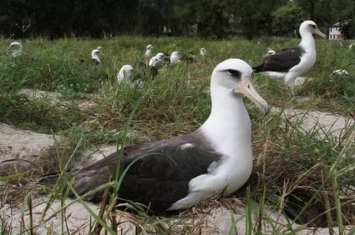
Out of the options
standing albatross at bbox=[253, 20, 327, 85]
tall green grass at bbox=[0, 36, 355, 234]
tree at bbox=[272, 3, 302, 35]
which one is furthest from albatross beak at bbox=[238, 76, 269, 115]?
tree at bbox=[272, 3, 302, 35]

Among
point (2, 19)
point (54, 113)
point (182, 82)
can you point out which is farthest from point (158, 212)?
point (2, 19)

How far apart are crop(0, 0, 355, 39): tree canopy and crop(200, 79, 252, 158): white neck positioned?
53.3 ft

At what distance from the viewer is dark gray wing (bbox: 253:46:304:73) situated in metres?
6.86

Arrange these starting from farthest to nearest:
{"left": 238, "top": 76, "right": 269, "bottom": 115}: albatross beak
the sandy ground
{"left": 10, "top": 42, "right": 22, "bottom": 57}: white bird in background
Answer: {"left": 10, "top": 42, "right": 22, "bottom": 57}: white bird in background, {"left": 238, "top": 76, "right": 269, "bottom": 115}: albatross beak, the sandy ground

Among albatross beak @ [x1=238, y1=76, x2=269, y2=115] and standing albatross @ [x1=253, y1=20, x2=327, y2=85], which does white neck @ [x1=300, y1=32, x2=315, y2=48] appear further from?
albatross beak @ [x1=238, y1=76, x2=269, y2=115]

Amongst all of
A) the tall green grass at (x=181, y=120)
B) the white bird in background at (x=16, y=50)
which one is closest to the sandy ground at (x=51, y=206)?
the tall green grass at (x=181, y=120)

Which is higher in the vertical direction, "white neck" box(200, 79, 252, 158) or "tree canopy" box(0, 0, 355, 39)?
"white neck" box(200, 79, 252, 158)

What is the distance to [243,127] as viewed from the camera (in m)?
2.71

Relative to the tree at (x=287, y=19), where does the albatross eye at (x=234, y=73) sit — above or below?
above

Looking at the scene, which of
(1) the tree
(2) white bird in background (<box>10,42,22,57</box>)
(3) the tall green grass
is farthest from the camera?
(1) the tree

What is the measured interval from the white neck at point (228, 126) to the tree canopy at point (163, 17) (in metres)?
16.2

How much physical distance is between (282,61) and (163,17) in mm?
24177

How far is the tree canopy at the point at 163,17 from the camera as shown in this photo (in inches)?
931

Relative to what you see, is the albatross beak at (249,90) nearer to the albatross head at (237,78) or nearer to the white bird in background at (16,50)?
the albatross head at (237,78)
